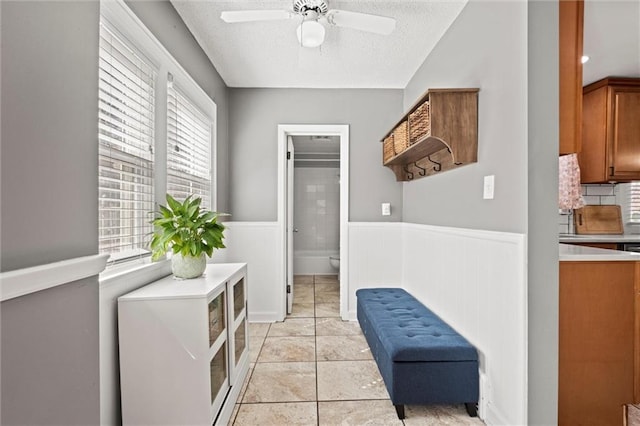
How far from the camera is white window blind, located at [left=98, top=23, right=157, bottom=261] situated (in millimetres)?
1368

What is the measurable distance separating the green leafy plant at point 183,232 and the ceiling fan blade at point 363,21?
1.30m

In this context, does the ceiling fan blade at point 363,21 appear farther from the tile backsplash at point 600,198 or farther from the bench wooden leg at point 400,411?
the tile backsplash at point 600,198

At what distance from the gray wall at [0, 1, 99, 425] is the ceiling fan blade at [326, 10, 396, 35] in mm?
1203

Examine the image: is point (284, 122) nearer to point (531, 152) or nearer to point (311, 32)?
point (311, 32)

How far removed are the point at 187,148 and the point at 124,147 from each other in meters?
0.80

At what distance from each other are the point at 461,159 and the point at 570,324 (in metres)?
1.04

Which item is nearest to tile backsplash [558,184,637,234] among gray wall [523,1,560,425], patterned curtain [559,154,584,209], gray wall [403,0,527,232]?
patterned curtain [559,154,584,209]

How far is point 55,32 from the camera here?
86 centimetres

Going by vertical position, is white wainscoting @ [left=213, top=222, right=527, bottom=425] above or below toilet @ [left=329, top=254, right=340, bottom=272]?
above

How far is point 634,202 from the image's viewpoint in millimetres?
3309

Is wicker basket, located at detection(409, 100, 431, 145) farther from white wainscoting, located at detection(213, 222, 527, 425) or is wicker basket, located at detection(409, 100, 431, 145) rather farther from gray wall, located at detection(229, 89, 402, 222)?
gray wall, located at detection(229, 89, 402, 222)

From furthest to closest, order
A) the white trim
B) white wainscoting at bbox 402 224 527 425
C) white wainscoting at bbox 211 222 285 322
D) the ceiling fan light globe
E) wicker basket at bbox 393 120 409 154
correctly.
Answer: white wainscoting at bbox 211 222 285 322 → wicker basket at bbox 393 120 409 154 → the ceiling fan light globe → white wainscoting at bbox 402 224 527 425 → the white trim

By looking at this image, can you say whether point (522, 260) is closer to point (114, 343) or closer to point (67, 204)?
point (67, 204)

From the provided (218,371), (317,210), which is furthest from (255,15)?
(317,210)
